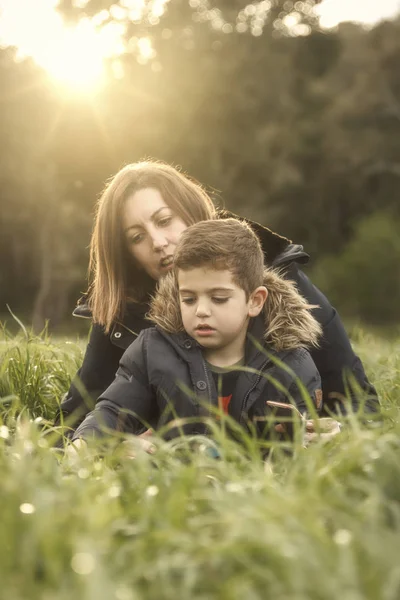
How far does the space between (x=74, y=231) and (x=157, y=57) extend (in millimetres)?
5820

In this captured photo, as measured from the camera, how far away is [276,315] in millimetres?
3592

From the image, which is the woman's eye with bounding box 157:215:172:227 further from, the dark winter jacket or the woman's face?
the dark winter jacket

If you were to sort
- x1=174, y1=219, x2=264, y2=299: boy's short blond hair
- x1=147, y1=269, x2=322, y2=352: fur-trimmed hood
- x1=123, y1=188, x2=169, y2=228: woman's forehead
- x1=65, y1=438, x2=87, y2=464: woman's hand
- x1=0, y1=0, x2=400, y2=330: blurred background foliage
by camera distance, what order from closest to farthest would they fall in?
x1=65, y1=438, x2=87, y2=464: woman's hand → x1=174, y1=219, x2=264, y2=299: boy's short blond hair → x1=147, y1=269, x2=322, y2=352: fur-trimmed hood → x1=123, y1=188, x2=169, y2=228: woman's forehead → x1=0, y1=0, x2=400, y2=330: blurred background foliage

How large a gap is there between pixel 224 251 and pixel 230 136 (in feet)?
78.4

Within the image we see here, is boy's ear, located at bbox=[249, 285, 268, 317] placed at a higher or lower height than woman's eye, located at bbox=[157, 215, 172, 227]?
lower

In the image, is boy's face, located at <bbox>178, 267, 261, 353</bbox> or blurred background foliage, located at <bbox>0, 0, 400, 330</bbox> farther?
blurred background foliage, located at <bbox>0, 0, 400, 330</bbox>

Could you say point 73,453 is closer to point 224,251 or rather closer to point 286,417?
point 286,417

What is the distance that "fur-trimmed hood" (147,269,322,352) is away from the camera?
11.6 feet

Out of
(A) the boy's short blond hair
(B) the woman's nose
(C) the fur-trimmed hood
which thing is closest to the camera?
(A) the boy's short blond hair

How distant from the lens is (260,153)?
26719 mm

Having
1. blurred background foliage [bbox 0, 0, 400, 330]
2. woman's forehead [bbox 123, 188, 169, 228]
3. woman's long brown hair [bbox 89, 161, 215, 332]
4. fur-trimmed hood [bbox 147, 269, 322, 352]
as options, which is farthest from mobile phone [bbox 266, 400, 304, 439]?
blurred background foliage [bbox 0, 0, 400, 330]

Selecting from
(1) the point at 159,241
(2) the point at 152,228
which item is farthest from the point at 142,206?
(1) the point at 159,241

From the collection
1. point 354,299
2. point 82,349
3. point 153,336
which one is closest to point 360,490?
point 153,336

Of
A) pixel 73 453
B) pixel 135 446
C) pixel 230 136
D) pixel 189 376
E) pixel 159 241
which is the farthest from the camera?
pixel 230 136
